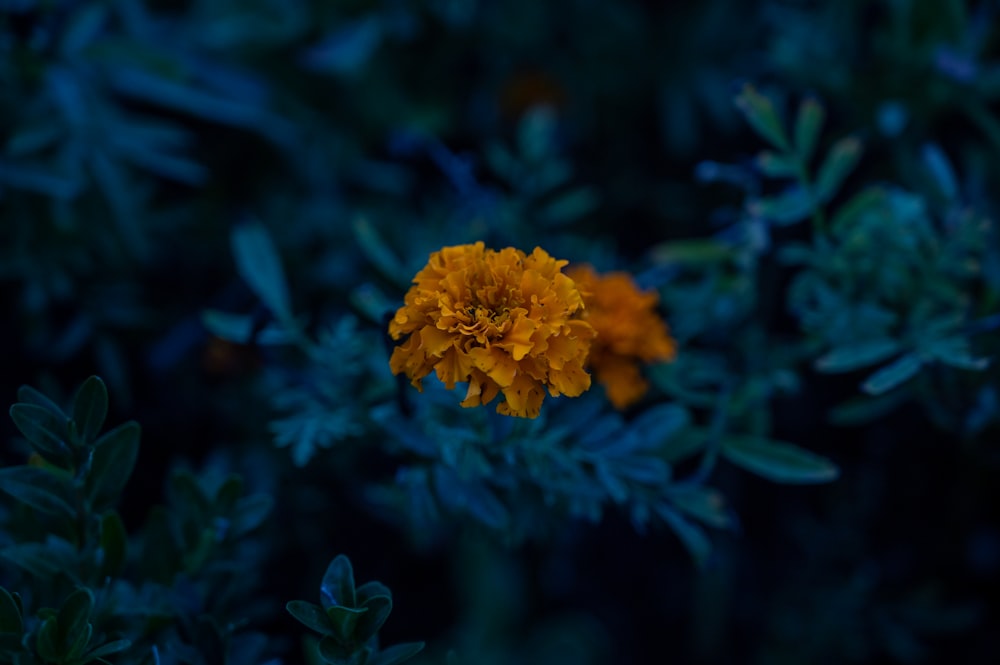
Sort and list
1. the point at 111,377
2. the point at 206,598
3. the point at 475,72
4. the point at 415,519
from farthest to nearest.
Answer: the point at 475,72, the point at 111,377, the point at 415,519, the point at 206,598

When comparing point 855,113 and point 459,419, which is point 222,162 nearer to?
point 459,419

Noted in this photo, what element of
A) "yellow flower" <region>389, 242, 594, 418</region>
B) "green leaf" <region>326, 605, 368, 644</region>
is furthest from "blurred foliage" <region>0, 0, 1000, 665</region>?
"yellow flower" <region>389, 242, 594, 418</region>

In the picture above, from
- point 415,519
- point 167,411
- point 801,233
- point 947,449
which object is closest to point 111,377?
point 167,411

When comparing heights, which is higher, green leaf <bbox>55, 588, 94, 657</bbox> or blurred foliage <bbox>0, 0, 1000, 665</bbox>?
blurred foliage <bbox>0, 0, 1000, 665</bbox>

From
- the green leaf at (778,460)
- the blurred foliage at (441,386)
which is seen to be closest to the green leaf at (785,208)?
the blurred foliage at (441,386)

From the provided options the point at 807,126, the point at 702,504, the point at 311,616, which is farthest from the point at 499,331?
the point at 807,126

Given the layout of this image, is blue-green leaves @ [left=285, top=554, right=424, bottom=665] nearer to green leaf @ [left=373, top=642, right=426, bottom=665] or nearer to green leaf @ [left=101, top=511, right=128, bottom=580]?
green leaf @ [left=373, top=642, right=426, bottom=665]
